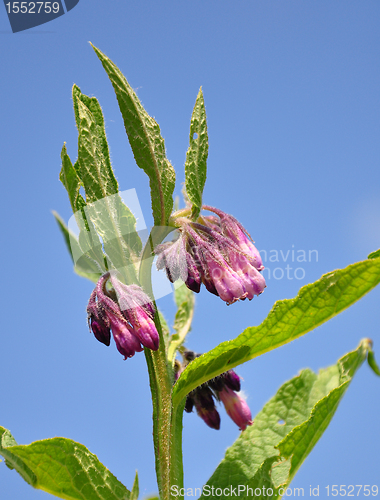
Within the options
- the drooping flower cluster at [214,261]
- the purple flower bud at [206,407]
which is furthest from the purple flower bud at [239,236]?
the purple flower bud at [206,407]

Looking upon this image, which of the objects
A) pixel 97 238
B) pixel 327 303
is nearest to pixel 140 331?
pixel 97 238

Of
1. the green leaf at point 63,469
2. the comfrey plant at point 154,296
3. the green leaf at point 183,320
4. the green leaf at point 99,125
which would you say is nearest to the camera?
the green leaf at point 63,469

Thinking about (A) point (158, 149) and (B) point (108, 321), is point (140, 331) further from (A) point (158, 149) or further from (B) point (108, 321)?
(A) point (158, 149)

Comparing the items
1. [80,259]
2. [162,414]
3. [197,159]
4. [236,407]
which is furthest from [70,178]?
[236,407]

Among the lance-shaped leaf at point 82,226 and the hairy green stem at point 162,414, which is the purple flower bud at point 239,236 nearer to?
the hairy green stem at point 162,414

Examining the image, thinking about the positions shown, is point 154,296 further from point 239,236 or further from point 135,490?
point 135,490

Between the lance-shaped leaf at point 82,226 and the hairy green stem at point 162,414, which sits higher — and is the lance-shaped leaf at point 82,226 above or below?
above
